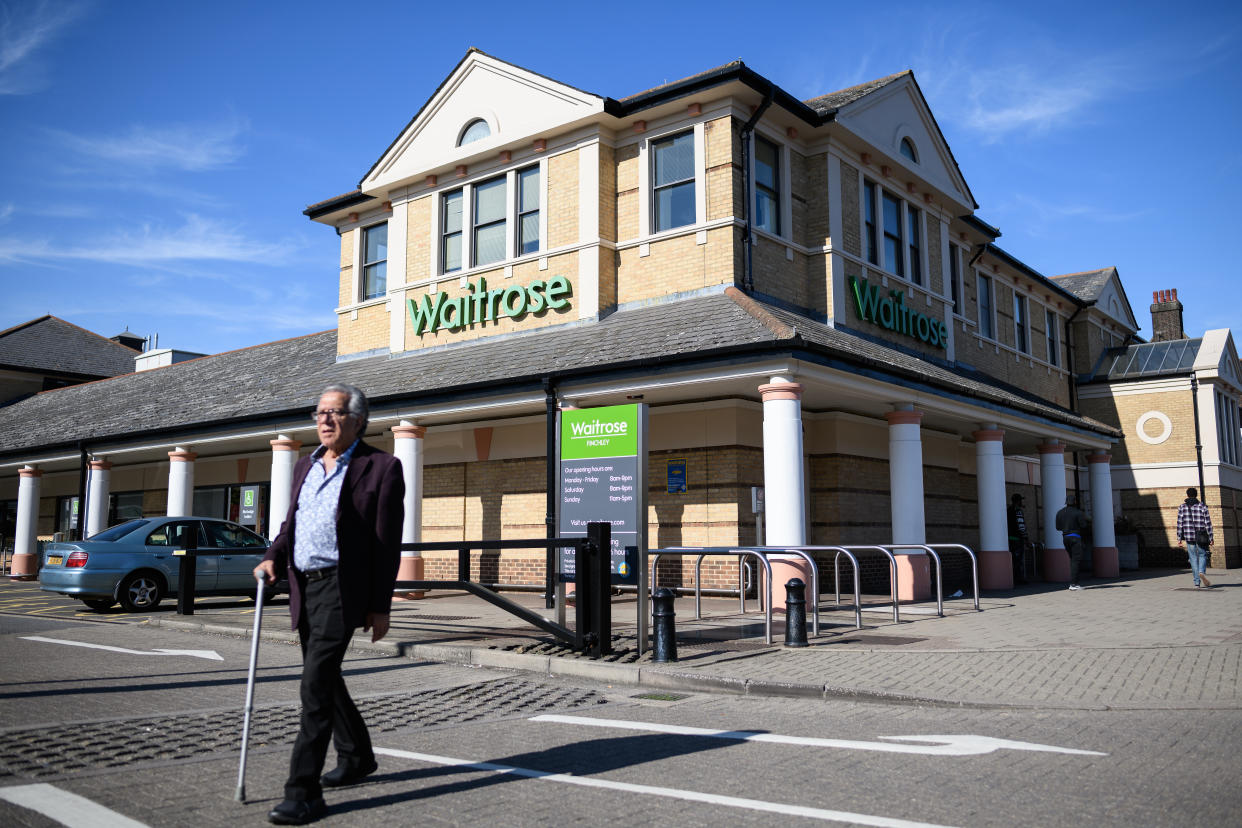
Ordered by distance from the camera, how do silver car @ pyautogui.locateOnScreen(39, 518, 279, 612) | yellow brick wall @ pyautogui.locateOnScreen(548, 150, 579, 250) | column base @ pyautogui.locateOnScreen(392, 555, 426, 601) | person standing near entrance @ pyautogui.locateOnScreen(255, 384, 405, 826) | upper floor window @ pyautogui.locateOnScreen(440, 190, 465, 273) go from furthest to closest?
upper floor window @ pyautogui.locateOnScreen(440, 190, 465, 273), yellow brick wall @ pyautogui.locateOnScreen(548, 150, 579, 250), column base @ pyautogui.locateOnScreen(392, 555, 426, 601), silver car @ pyautogui.locateOnScreen(39, 518, 279, 612), person standing near entrance @ pyautogui.locateOnScreen(255, 384, 405, 826)

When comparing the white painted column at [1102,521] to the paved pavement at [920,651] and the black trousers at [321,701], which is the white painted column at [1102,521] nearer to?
the paved pavement at [920,651]

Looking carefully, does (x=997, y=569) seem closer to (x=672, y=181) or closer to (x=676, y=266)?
(x=676, y=266)

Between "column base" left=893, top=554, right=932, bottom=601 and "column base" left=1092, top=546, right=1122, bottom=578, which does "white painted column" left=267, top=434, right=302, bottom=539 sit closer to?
"column base" left=893, top=554, right=932, bottom=601

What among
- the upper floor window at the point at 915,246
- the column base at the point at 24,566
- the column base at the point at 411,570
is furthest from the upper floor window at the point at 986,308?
the column base at the point at 24,566

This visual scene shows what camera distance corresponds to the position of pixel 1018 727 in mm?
6020

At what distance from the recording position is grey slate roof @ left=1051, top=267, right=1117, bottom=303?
30.2 m

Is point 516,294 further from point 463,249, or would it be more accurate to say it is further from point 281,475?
point 281,475

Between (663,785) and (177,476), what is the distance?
62.9 feet

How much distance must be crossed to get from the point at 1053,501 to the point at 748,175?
35.4ft

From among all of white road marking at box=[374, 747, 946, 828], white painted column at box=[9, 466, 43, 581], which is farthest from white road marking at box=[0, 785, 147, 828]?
white painted column at box=[9, 466, 43, 581]

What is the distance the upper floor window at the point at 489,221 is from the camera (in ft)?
59.7

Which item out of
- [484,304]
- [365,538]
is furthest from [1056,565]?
[365,538]

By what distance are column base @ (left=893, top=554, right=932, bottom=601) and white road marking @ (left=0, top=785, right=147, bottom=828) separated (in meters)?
12.7

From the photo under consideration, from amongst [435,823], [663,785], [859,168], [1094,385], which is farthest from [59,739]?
[1094,385]
